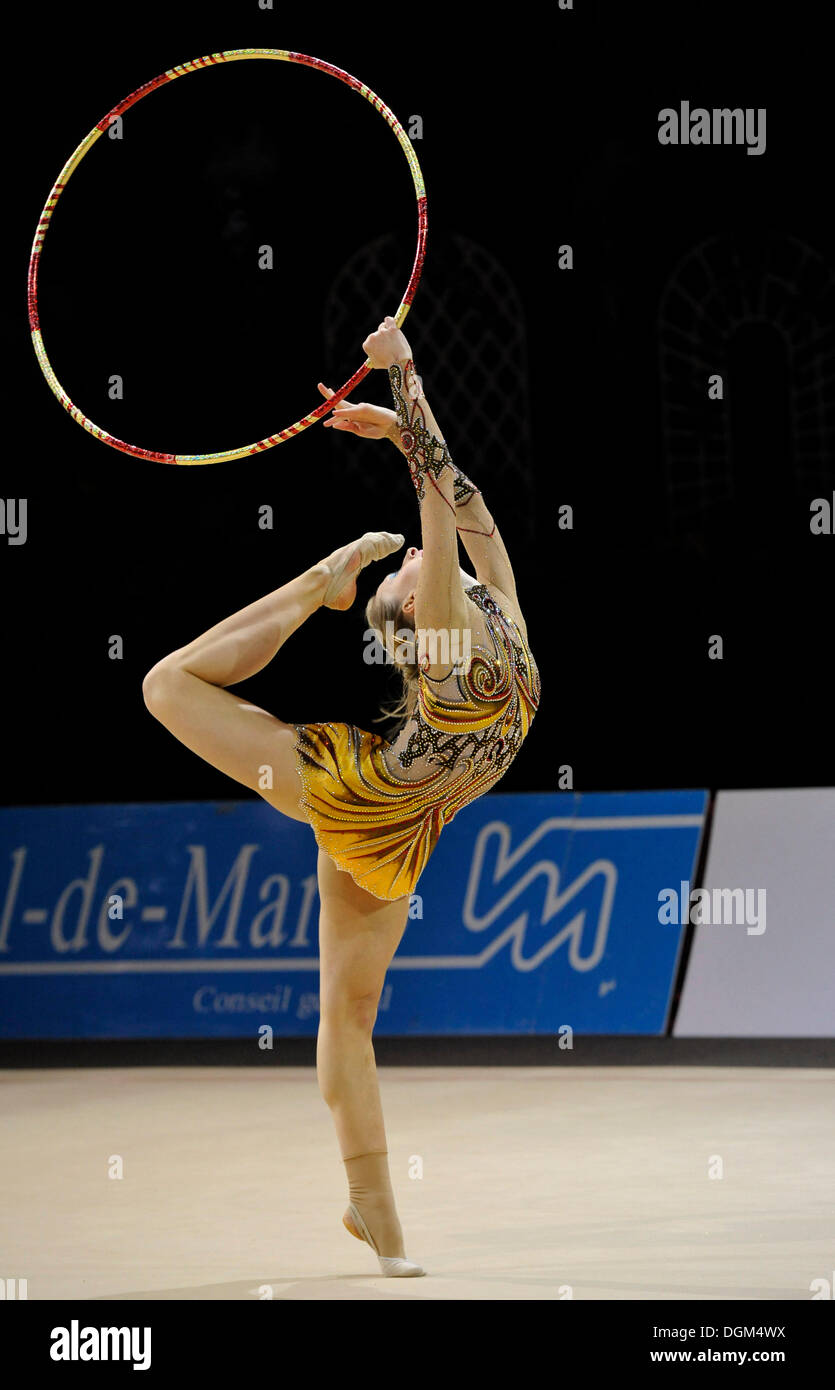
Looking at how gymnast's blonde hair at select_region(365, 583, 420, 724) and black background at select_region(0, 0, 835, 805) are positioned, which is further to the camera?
black background at select_region(0, 0, 835, 805)

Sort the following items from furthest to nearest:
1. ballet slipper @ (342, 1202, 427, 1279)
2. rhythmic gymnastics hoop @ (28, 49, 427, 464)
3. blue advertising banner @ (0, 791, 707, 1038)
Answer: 1. blue advertising banner @ (0, 791, 707, 1038)
2. rhythmic gymnastics hoop @ (28, 49, 427, 464)
3. ballet slipper @ (342, 1202, 427, 1279)

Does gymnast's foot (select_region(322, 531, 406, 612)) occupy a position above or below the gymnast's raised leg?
above

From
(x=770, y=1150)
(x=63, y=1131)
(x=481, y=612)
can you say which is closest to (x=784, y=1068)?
(x=770, y=1150)

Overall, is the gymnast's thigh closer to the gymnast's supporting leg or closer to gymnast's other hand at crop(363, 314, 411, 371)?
the gymnast's supporting leg

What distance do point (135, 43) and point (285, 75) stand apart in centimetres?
99

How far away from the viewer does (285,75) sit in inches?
294

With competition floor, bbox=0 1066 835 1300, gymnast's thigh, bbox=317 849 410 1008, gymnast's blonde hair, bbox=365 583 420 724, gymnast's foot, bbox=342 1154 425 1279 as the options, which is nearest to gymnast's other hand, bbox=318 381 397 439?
gymnast's blonde hair, bbox=365 583 420 724

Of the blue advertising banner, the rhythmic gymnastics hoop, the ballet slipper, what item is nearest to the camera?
the ballet slipper

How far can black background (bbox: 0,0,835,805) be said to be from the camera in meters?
7.08

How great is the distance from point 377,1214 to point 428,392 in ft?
18.2

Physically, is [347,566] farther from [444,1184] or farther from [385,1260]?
[444,1184]

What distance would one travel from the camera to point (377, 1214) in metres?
3.00

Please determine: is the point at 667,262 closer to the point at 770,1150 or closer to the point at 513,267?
the point at 513,267

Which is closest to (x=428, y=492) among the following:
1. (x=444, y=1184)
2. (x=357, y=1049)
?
(x=357, y=1049)
